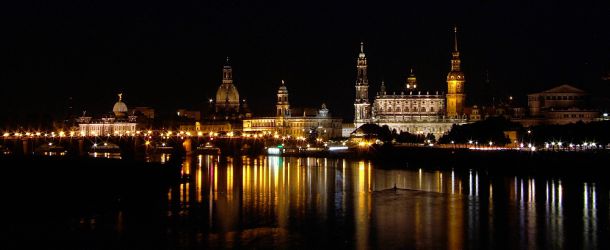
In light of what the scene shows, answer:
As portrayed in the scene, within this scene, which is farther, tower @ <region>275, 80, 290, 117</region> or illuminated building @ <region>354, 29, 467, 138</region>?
tower @ <region>275, 80, 290, 117</region>

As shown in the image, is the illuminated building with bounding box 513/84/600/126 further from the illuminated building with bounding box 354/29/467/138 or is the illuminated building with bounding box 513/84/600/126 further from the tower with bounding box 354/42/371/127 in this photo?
the tower with bounding box 354/42/371/127

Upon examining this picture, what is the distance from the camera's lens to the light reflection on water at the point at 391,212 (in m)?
30.7

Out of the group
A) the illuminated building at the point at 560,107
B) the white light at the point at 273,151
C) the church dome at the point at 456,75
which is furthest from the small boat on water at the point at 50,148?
the church dome at the point at 456,75

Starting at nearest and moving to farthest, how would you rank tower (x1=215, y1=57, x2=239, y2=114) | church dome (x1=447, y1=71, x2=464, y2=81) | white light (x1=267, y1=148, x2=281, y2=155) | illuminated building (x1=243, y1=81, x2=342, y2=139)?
white light (x1=267, y1=148, x2=281, y2=155)
church dome (x1=447, y1=71, x2=464, y2=81)
illuminated building (x1=243, y1=81, x2=342, y2=139)
tower (x1=215, y1=57, x2=239, y2=114)

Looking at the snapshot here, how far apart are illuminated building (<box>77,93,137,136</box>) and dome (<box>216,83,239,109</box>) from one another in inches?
544

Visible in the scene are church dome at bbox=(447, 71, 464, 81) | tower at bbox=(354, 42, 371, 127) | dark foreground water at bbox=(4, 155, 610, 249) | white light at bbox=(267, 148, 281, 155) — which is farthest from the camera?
tower at bbox=(354, 42, 371, 127)

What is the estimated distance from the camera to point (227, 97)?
→ 14300cm

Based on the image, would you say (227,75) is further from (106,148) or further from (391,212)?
(391,212)

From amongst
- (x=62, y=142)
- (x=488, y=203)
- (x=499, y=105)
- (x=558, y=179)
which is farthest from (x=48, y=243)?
(x=499, y=105)

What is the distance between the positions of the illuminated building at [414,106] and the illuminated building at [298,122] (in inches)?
458

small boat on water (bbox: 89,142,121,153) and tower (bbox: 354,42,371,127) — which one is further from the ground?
tower (bbox: 354,42,371,127)

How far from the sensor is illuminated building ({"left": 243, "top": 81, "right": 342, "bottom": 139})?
13062 cm

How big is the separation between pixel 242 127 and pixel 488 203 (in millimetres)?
101054

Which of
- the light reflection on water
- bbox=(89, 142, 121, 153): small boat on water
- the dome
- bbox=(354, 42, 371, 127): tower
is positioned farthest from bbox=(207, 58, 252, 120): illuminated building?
the light reflection on water
